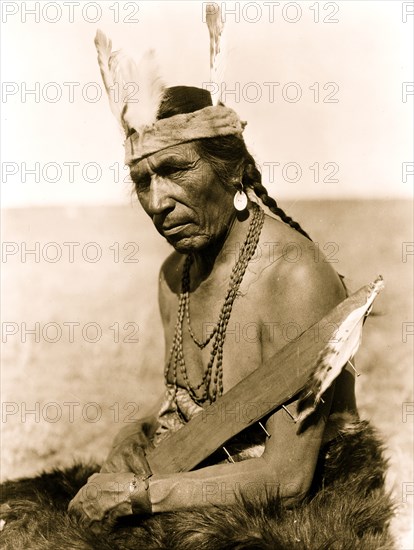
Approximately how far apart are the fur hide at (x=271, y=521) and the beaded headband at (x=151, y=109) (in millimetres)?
1339

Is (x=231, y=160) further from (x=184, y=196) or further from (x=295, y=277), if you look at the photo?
(x=295, y=277)

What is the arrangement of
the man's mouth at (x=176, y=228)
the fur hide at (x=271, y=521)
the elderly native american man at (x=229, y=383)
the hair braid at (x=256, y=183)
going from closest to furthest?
the fur hide at (x=271, y=521)
the elderly native american man at (x=229, y=383)
the man's mouth at (x=176, y=228)
the hair braid at (x=256, y=183)

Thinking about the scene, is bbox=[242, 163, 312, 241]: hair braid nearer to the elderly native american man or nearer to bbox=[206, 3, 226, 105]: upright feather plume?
the elderly native american man

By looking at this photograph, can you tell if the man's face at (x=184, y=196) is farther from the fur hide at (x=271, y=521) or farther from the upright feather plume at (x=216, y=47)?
the fur hide at (x=271, y=521)

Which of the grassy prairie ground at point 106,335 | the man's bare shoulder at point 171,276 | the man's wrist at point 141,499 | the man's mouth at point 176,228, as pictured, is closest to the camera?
the man's wrist at point 141,499

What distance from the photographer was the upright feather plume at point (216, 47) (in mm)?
2914

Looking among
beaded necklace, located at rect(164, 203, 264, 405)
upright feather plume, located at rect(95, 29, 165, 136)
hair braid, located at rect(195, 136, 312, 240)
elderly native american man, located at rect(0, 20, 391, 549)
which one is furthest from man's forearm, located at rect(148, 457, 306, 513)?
upright feather plume, located at rect(95, 29, 165, 136)

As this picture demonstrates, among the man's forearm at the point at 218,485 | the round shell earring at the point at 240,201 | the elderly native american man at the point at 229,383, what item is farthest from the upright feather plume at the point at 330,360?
the round shell earring at the point at 240,201

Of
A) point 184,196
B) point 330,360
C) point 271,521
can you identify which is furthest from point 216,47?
point 271,521

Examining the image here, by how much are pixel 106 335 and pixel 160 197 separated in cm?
359

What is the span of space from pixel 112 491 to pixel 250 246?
109 cm

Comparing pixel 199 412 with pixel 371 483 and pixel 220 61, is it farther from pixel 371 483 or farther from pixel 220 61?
pixel 220 61

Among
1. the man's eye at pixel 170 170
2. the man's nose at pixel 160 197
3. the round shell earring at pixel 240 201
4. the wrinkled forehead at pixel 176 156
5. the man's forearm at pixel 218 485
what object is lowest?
the man's forearm at pixel 218 485

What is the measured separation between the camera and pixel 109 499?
289cm
